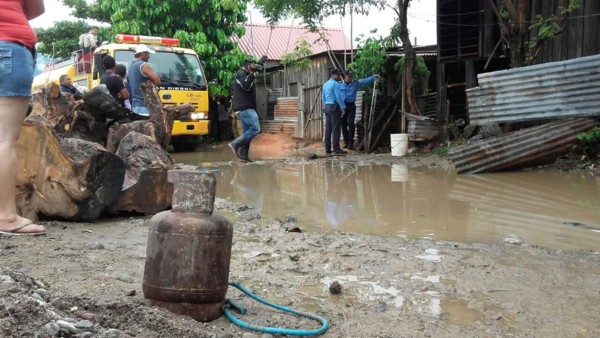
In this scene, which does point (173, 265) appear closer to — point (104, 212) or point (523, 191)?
point (104, 212)

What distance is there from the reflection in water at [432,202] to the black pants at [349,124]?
3.74 metres

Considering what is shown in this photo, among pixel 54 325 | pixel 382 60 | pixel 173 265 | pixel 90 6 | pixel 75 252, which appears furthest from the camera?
pixel 90 6

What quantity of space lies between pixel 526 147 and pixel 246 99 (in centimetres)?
495

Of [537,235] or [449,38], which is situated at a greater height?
[449,38]

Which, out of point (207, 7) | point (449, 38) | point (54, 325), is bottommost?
point (54, 325)

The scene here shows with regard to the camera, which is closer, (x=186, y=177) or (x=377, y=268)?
(x=186, y=177)

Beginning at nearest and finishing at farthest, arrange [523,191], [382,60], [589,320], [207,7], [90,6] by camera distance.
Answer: [589,320], [523,191], [382,60], [207,7], [90,6]

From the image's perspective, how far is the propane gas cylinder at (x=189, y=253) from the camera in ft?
8.16

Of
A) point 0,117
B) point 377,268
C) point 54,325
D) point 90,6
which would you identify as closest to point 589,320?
point 377,268

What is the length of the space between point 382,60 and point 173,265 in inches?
477

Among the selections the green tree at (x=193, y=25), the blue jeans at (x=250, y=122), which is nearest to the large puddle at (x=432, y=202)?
the blue jeans at (x=250, y=122)

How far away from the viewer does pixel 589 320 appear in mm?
2838

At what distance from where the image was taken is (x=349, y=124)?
13.1 meters

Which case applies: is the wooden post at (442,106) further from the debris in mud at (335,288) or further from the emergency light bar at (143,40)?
the debris in mud at (335,288)
